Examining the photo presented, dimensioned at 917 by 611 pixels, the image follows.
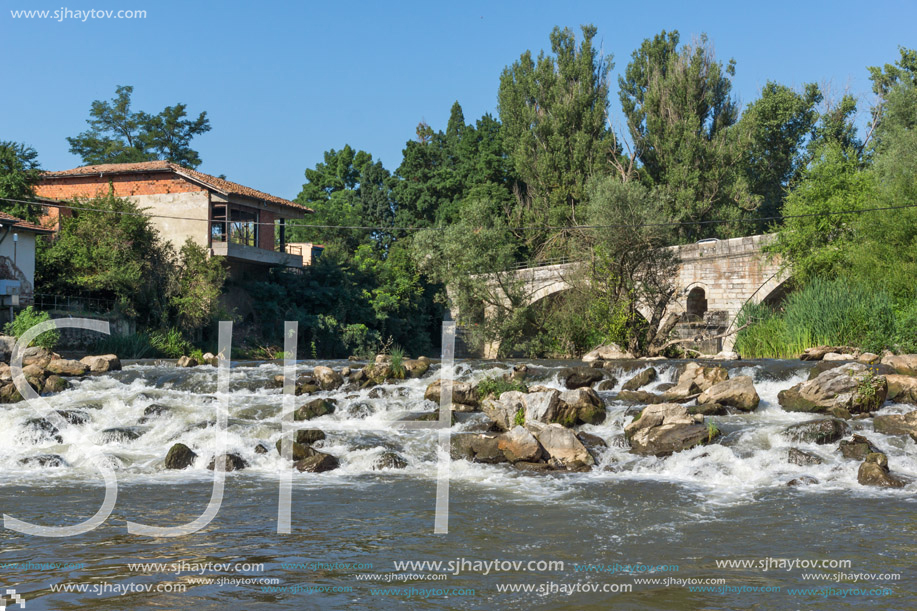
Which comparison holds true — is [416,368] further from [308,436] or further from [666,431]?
[666,431]

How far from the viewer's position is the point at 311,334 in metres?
28.6

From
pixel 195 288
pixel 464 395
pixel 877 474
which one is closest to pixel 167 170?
pixel 195 288

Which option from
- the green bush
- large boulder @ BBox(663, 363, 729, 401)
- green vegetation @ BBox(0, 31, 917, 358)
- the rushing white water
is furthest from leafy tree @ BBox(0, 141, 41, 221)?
large boulder @ BBox(663, 363, 729, 401)

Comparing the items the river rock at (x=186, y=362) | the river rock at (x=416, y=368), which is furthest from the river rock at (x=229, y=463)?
the river rock at (x=186, y=362)

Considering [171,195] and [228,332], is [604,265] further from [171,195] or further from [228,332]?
[171,195]

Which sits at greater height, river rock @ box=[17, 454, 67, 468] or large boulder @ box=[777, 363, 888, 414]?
large boulder @ box=[777, 363, 888, 414]

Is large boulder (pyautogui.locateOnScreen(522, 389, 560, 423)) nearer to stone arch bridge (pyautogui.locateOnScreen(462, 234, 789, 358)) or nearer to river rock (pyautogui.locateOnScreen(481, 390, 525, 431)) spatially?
river rock (pyautogui.locateOnScreen(481, 390, 525, 431))

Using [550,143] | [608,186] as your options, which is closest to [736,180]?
[550,143]

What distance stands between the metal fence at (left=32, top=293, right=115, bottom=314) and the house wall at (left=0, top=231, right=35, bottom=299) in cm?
61

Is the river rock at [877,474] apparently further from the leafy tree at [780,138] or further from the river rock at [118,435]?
the leafy tree at [780,138]

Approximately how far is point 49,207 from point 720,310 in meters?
23.1

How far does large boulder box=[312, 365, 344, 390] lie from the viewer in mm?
16500

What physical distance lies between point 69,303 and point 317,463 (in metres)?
15.8

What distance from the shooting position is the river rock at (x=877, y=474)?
9.62 meters
